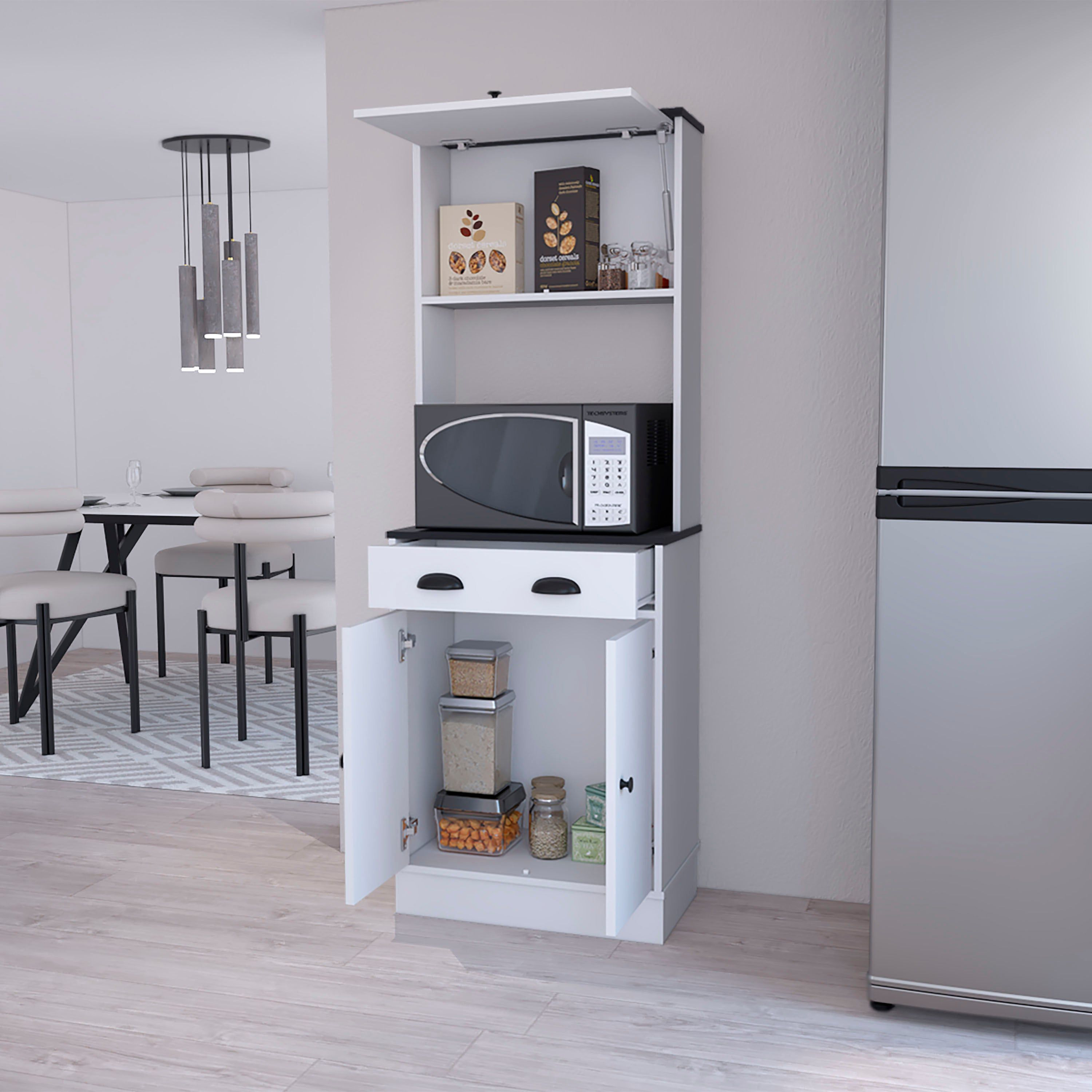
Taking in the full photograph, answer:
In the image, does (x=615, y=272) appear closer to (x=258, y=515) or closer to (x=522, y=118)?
(x=522, y=118)

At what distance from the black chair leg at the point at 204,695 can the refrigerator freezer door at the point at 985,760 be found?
8.00ft

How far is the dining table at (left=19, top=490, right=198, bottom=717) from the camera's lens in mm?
4594

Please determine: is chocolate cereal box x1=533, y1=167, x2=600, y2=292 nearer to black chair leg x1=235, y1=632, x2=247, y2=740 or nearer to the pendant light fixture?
black chair leg x1=235, y1=632, x2=247, y2=740

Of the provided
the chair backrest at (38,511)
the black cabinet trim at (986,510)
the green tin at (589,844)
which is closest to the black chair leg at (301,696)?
the chair backrest at (38,511)

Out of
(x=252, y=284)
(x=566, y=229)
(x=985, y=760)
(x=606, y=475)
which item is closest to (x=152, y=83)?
(x=252, y=284)

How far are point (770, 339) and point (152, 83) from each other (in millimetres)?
2120

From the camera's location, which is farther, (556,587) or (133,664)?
(133,664)

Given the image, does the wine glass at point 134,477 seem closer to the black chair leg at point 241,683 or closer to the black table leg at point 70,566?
the black table leg at point 70,566

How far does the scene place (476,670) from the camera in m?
2.73

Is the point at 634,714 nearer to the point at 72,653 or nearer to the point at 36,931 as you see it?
the point at 36,931

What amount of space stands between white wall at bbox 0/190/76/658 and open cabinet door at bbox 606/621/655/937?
4230 millimetres

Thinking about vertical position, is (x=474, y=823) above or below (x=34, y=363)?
below

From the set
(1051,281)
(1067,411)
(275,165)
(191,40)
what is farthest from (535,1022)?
(275,165)

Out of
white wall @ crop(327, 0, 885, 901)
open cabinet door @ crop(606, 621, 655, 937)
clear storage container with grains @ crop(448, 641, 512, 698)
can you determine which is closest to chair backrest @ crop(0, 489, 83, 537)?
white wall @ crop(327, 0, 885, 901)
